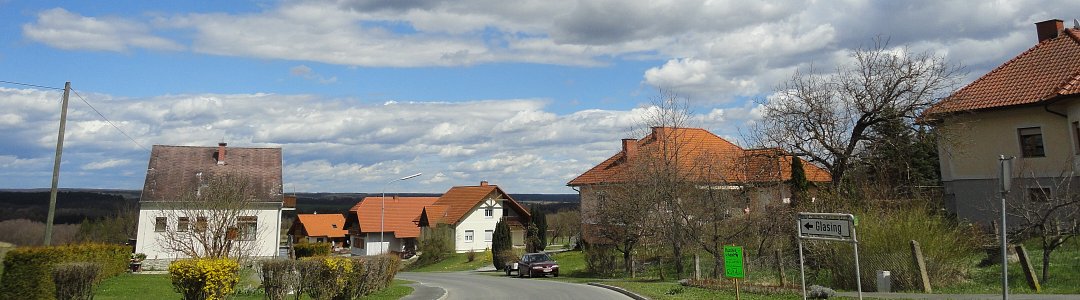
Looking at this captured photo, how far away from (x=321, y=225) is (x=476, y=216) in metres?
34.0

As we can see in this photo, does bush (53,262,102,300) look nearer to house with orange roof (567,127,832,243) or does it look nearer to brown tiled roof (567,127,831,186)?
house with orange roof (567,127,832,243)

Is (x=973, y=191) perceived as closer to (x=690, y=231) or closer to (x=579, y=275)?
(x=690, y=231)

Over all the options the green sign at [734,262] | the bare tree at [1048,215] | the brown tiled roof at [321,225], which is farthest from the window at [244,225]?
the brown tiled roof at [321,225]

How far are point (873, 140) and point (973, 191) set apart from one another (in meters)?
5.32

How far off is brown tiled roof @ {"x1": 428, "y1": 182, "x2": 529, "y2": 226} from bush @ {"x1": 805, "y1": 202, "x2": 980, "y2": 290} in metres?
45.7

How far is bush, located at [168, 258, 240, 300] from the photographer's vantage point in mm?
14688

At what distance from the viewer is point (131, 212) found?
64625 millimetres

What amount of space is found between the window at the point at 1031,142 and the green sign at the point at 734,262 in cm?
1777

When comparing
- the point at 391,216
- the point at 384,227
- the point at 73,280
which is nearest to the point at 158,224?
the point at 73,280

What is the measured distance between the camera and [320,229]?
89125mm

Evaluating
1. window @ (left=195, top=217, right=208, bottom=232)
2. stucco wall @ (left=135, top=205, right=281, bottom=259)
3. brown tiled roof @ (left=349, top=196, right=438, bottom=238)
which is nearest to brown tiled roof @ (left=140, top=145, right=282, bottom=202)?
stucco wall @ (left=135, top=205, right=281, bottom=259)

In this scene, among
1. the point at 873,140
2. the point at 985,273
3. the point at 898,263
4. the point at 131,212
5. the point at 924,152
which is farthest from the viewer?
the point at 131,212

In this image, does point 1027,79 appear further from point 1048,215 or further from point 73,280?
point 73,280

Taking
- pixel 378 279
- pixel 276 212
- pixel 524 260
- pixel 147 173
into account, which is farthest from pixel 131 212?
pixel 378 279
